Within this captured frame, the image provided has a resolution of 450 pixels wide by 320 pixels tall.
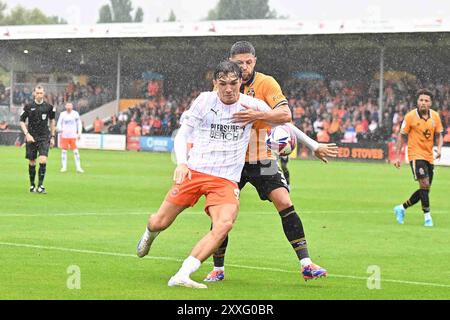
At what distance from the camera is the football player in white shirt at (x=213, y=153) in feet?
30.9

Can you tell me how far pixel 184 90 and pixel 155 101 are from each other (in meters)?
3.42

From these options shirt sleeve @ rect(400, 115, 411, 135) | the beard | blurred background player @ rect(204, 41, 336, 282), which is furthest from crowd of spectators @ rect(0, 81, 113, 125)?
blurred background player @ rect(204, 41, 336, 282)

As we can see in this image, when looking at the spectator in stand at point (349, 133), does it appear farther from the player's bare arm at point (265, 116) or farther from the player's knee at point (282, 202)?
the player's bare arm at point (265, 116)

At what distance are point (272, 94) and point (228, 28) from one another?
138 feet

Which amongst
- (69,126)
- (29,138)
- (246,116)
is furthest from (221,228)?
(69,126)

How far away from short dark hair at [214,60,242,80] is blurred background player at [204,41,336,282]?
638mm

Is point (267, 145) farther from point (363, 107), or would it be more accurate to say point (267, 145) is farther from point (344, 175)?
point (363, 107)

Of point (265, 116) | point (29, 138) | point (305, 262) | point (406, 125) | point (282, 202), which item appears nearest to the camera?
point (265, 116)

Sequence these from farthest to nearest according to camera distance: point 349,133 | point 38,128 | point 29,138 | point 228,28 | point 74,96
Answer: point 74,96
point 228,28
point 349,133
point 38,128
point 29,138

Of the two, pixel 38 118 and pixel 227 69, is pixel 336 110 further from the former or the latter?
pixel 227 69

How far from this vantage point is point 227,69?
9320 millimetres

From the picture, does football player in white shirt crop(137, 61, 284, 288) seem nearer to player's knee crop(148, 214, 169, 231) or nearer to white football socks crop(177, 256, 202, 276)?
player's knee crop(148, 214, 169, 231)

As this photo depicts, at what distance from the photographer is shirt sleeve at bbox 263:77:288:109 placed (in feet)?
33.3

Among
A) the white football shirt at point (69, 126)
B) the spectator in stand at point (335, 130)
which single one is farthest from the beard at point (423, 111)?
the spectator in stand at point (335, 130)
